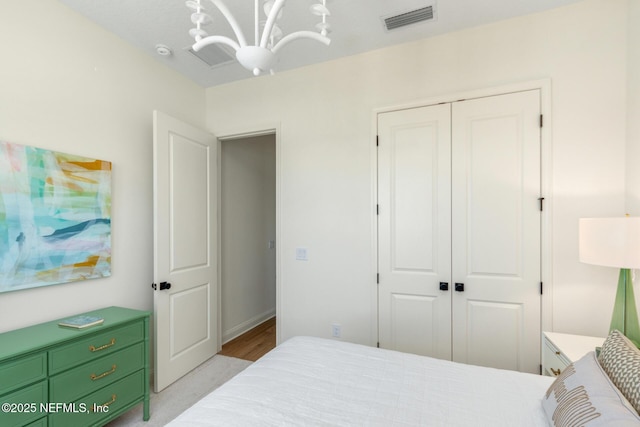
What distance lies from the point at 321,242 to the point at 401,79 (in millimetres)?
1558

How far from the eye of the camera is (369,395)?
1229 millimetres

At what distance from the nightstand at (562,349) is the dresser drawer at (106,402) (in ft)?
8.55

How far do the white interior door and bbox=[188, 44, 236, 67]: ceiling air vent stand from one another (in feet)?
2.01

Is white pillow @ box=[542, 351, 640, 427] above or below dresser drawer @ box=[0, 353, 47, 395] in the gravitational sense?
above

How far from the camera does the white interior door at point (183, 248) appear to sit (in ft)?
7.97

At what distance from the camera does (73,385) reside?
1650 mm

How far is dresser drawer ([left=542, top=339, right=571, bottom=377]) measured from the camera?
1.58 metres

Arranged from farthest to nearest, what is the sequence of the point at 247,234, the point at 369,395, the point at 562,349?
the point at 247,234, the point at 562,349, the point at 369,395

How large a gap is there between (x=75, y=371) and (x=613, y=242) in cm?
294

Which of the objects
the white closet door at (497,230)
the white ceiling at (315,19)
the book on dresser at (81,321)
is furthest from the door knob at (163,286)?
the white closet door at (497,230)

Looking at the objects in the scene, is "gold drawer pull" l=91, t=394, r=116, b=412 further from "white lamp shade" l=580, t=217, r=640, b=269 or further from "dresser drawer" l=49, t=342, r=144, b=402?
"white lamp shade" l=580, t=217, r=640, b=269

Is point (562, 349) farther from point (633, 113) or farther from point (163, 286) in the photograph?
point (163, 286)

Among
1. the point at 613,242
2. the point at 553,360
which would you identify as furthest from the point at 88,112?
the point at 553,360

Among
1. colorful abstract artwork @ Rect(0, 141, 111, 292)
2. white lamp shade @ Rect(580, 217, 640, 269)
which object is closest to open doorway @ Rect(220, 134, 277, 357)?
colorful abstract artwork @ Rect(0, 141, 111, 292)
